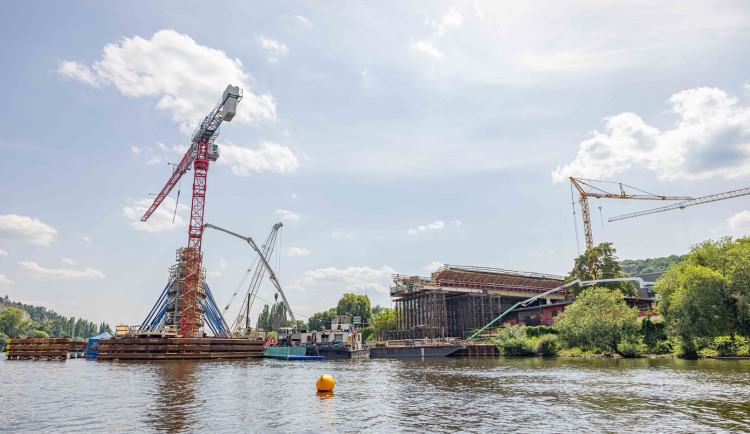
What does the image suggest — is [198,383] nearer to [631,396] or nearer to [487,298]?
[631,396]

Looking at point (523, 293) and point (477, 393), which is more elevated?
point (523, 293)

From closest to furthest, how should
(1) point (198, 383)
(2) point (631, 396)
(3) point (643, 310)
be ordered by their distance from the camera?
1. (2) point (631, 396)
2. (1) point (198, 383)
3. (3) point (643, 310)

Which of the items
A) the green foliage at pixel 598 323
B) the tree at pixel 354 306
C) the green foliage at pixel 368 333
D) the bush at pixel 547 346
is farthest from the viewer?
the tree at pixel 354 306

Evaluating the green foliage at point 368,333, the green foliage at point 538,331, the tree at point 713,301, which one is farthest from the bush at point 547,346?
the green foliage at point 368,333

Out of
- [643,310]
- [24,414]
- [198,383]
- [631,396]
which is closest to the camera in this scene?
[24,414]

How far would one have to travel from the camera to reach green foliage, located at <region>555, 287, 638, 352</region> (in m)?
71.4

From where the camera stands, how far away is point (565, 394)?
103 feet

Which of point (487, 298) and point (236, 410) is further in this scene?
point (487, 298)

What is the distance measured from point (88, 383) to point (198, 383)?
985 cm

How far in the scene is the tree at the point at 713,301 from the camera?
189 ft

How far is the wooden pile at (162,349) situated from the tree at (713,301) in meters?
73.3

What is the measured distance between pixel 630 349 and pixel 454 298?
72.4 metres

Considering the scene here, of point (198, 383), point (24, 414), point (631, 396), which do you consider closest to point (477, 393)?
point (631, 396)

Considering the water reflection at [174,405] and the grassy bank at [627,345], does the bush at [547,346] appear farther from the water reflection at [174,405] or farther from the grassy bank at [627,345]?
the water reflection at [174,405]
